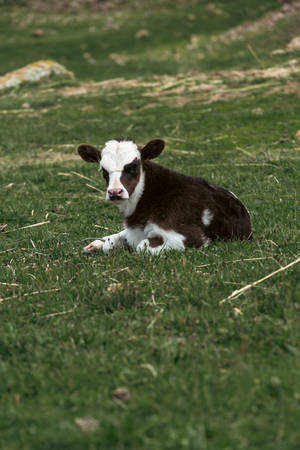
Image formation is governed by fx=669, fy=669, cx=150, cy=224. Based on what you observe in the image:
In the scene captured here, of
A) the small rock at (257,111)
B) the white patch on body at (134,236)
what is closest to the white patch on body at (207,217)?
the white patch on body at (134,236)

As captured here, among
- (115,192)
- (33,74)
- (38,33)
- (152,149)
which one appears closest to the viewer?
(115,192)

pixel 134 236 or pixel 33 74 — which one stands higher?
pixel 134 236

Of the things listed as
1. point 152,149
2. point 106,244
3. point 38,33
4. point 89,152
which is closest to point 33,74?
point 38,33

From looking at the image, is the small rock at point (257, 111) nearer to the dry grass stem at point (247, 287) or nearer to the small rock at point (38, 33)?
the dry grass stem at point (247, 287)

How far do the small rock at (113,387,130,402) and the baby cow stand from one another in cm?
291

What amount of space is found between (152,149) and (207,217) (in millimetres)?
985

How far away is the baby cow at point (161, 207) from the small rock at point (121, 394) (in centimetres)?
291

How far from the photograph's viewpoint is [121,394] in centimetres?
402

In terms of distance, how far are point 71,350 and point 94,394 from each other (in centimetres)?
67

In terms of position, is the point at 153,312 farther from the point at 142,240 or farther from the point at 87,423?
the point at 142,240

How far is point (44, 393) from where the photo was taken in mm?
4172

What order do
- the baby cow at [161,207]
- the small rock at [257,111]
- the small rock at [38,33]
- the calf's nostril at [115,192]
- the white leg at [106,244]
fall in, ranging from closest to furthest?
the calf's nostril at [115,192]
the baby cow at [161,207]
the white leg at [106,244]
the small rock at [257,111]
the small rock at [38,33]

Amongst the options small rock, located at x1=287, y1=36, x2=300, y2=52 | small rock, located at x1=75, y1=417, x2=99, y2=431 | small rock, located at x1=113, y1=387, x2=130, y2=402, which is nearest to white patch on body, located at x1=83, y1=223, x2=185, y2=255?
small rock, located at x1=113, y1=387, x2=130, y2=402

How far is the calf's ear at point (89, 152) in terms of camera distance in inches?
301
